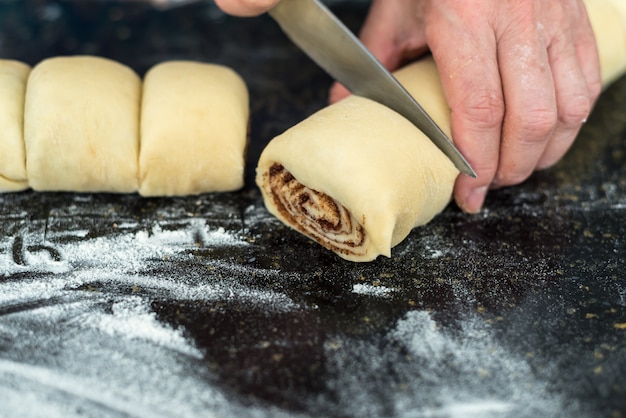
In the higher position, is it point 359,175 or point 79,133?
point 359,175

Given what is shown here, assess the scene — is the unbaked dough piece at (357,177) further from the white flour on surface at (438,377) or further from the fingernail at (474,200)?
the white flour on surface at (438,377)

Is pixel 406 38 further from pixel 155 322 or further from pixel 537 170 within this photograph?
pixel 155 322

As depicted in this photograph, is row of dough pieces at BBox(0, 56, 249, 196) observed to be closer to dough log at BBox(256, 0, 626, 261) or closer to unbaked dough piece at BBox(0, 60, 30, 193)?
unbaked dough piece at BBox(0, 60, 30, 193)

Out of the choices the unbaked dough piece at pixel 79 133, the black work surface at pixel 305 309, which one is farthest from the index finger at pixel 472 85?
the unbaked dough piece at pixel 79 133

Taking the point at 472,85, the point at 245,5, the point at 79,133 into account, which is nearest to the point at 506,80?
the point at 472,85

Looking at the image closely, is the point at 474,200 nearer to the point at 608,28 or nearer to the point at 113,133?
the point at 608,28

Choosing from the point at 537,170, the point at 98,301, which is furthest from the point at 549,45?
the point at 98,301

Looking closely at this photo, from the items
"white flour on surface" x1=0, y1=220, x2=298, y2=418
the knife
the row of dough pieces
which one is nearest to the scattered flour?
"white flour on surface" x1=0, y1=220, x2=298, y2=418
